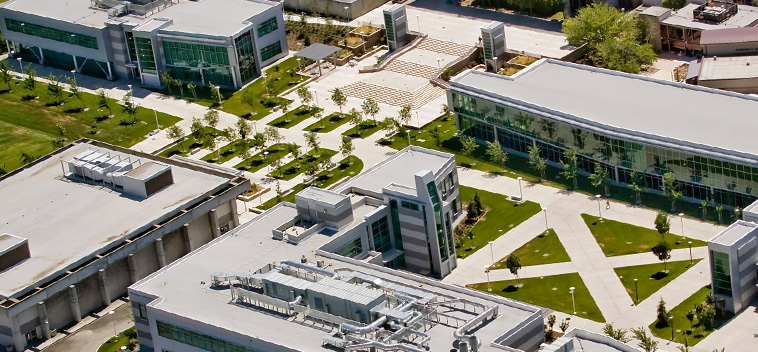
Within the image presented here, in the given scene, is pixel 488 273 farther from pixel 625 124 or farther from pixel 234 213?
pixel 234 213

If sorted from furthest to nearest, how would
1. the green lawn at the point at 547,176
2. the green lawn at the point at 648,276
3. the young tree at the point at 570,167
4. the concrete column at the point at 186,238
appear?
the young tree at the point at 570,167 → the concrete column at the point at 186,238 → the green lawn at the point at 547,176 → the green lawn at the point at 648,276

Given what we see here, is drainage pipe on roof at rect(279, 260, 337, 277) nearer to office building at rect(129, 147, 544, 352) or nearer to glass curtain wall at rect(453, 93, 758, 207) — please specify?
office building at rect(129, 147, 544, 352)

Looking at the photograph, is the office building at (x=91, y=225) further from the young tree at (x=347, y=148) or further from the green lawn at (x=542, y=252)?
the green lawn at (x=542, y=252)

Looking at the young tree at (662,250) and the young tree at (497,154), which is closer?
the young tree at (662,250)

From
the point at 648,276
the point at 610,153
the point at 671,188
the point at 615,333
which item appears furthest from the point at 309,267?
the point at 671,188

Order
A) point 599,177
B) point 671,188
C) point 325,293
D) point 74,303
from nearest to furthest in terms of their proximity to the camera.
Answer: point 325,293 → point 74,303 → point 671,188 → point 599,177

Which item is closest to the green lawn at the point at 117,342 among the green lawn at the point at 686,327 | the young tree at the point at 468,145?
the young tree at the point at 468,145
